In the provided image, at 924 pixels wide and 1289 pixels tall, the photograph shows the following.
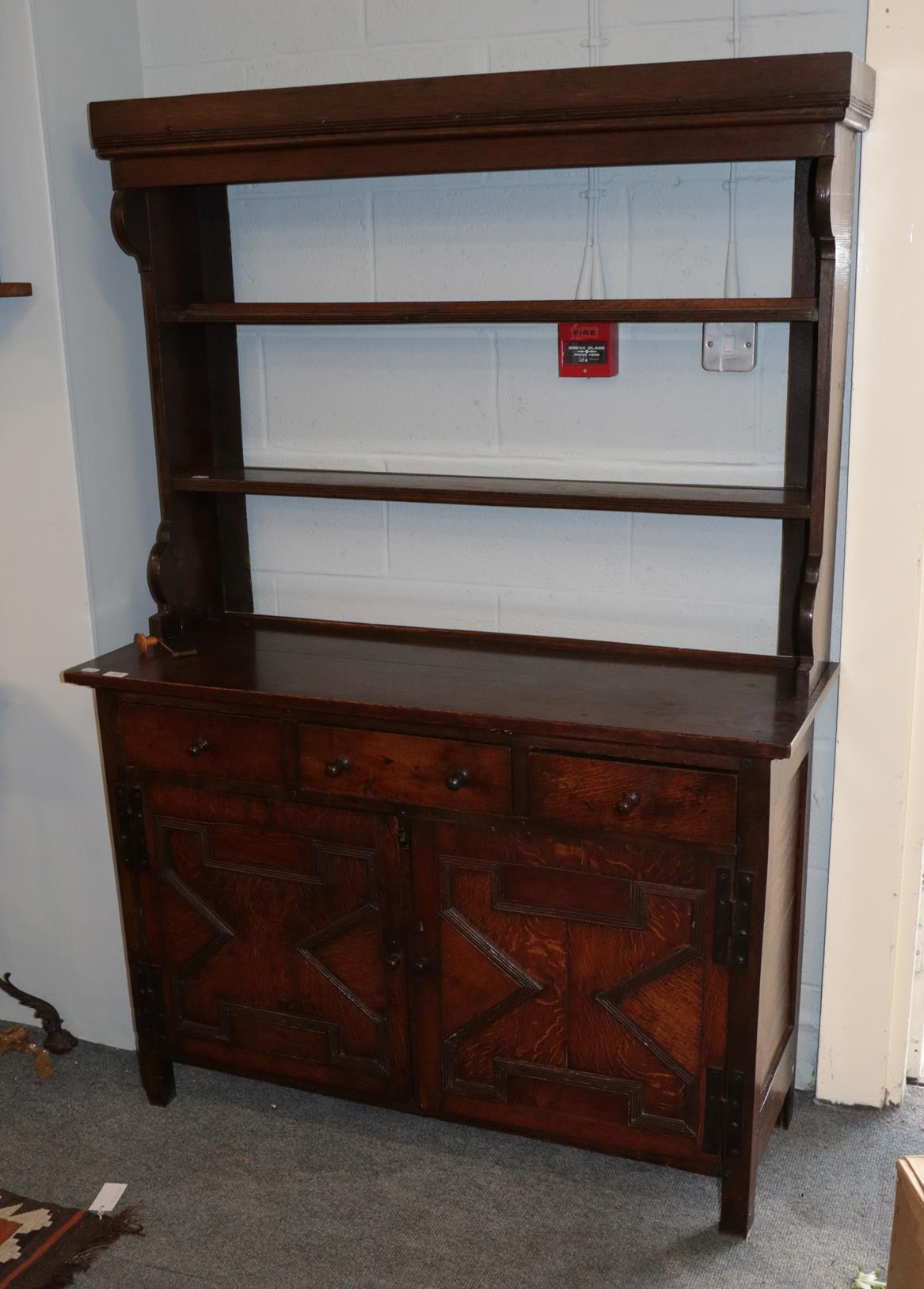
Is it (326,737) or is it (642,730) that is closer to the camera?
(642,730)

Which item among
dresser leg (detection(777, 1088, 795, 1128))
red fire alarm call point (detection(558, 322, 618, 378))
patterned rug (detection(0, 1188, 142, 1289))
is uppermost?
red fire alarm call point (detection(558, 322, 618, 378))

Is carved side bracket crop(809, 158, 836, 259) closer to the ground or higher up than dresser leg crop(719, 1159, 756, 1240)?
higher up

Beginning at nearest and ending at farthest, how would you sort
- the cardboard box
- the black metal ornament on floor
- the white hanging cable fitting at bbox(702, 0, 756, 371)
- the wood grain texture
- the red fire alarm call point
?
the cardboard box
the wood grain texture
the white hanging cable fitting at bbox(702, 0, 756, 371)
the red fire alarm call point
the black metal ornament on floor

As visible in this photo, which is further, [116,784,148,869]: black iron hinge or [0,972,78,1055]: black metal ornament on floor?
[0,972,78,1055]: black metal ornament on floor

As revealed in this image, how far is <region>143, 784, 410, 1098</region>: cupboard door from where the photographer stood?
7.60 ft

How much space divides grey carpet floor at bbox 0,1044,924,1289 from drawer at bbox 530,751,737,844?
766 mm

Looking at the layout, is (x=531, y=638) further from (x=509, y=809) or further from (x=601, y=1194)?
(x=601, y=1194)

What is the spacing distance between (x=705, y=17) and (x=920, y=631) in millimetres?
1163

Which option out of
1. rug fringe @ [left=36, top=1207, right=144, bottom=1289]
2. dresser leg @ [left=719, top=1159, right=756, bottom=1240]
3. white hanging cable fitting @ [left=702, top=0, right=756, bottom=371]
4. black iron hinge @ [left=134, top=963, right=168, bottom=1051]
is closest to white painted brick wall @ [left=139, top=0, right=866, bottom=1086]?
white hanging cable fitting @ [left=702, top=0, right=756, bottom=371]

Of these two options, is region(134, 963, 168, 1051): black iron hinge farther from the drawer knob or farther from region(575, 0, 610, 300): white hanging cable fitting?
region(575, 0, 610, 300): white hanging cable fitting

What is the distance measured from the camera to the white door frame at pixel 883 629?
2.14 meters

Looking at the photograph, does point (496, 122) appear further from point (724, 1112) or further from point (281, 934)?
point (724, 1112)

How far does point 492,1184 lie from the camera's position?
2379 mm

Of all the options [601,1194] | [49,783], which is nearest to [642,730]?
[601,1194]
